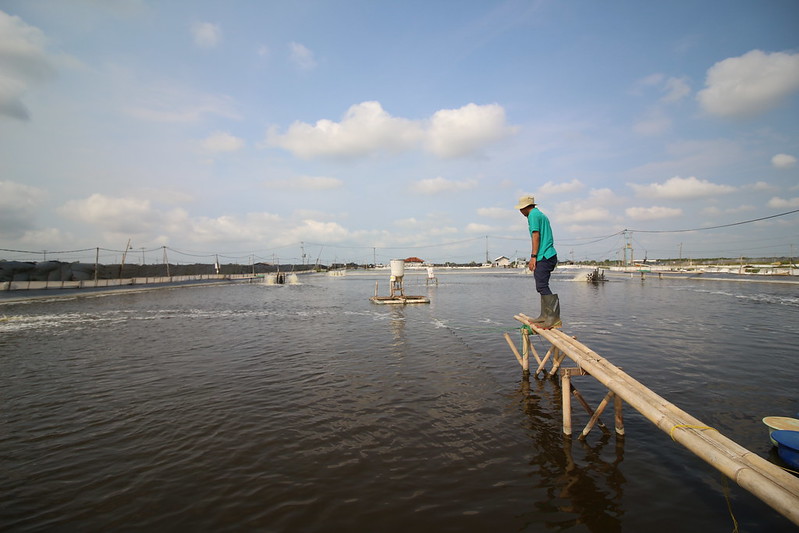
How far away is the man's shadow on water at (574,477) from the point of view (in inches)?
172

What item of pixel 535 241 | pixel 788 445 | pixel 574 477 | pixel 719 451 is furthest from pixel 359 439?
pixel 788 445

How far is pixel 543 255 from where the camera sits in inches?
325

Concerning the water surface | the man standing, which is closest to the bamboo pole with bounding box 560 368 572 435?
the water surface

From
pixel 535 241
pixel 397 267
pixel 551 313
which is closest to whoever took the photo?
pixel 535 241

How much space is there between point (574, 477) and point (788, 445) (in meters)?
2.95

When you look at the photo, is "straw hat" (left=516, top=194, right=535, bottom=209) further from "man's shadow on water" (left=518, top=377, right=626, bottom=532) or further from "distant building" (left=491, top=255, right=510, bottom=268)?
"distant building" (left=491, top=255, right=510, bottom=268)

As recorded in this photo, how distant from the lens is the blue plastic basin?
487 cm

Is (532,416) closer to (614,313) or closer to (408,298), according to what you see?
(614,313)

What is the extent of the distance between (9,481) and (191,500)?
2925 mm

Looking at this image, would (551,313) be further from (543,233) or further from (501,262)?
(501,262)

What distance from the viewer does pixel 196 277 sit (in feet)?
257

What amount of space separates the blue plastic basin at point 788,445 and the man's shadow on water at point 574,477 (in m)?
2.02

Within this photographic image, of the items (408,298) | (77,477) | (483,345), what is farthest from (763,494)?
(408,298)

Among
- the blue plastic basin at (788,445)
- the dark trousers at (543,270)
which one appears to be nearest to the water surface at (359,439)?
the blue plastic basin at (788,445)
